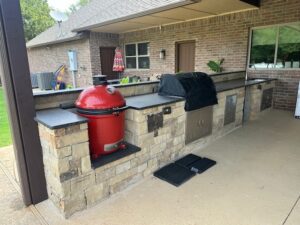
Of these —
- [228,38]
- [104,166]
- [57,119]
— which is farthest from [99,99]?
[228,38]

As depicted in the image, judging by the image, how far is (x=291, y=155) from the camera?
319cm

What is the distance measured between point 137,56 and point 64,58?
4.52 meters

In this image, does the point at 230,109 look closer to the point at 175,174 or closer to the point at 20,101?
the point at 175,174

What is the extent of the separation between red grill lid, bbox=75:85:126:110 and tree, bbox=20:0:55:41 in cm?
2152

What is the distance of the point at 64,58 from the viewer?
11984 millimetres

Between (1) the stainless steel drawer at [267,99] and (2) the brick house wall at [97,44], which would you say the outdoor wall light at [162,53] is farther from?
(1) the stainless steel drawer at [267,99]

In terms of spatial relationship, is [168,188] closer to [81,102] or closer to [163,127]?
[163,127]

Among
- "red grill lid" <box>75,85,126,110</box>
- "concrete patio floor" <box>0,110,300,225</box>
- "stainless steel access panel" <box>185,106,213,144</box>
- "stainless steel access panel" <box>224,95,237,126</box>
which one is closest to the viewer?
"concrete patio floor" <box>0,110,300,225</box>

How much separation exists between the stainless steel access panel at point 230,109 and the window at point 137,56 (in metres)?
6.13

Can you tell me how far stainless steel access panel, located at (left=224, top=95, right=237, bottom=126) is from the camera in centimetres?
403

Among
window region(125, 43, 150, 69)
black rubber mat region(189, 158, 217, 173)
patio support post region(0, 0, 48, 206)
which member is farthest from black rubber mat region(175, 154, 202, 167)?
window region(125, 43, 150, 69)

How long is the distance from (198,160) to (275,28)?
15.5 feet

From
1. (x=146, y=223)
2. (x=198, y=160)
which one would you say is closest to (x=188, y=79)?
(x=198, y=160)

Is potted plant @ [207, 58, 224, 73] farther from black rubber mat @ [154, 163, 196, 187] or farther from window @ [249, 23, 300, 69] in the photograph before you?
black rubber mat @ [154, 163, 196, 187]
